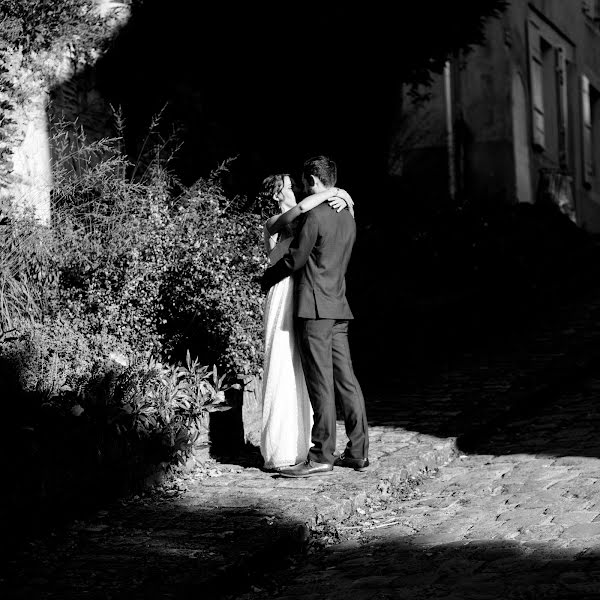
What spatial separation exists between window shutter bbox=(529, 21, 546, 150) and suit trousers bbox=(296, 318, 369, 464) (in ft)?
47.5

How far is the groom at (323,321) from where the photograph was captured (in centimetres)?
680

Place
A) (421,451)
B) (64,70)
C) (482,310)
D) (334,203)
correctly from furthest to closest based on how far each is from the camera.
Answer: (482,310), (64,70), (421,451), (334,203)

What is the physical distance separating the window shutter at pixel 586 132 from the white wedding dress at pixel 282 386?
17430mm

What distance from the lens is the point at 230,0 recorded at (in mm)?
11312

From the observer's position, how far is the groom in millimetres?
6801

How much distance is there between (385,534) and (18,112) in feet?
16.2

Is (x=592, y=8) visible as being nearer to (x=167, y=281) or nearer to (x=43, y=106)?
(x=43, y=106)

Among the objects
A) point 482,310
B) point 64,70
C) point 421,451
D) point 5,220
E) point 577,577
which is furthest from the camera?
point 482,310

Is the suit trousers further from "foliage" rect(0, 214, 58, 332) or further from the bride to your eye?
"foliage" rect(0, 214, 58, 332)

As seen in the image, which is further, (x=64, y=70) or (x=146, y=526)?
(x=64, y=70)

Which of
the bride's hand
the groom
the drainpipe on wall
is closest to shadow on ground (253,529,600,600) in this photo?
the groom

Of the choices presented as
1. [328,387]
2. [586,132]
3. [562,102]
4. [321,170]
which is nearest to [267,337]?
[328,387]

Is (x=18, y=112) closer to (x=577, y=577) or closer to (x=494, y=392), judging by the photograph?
(x=494, y=392)

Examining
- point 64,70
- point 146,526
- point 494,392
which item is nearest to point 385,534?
point 146,526
